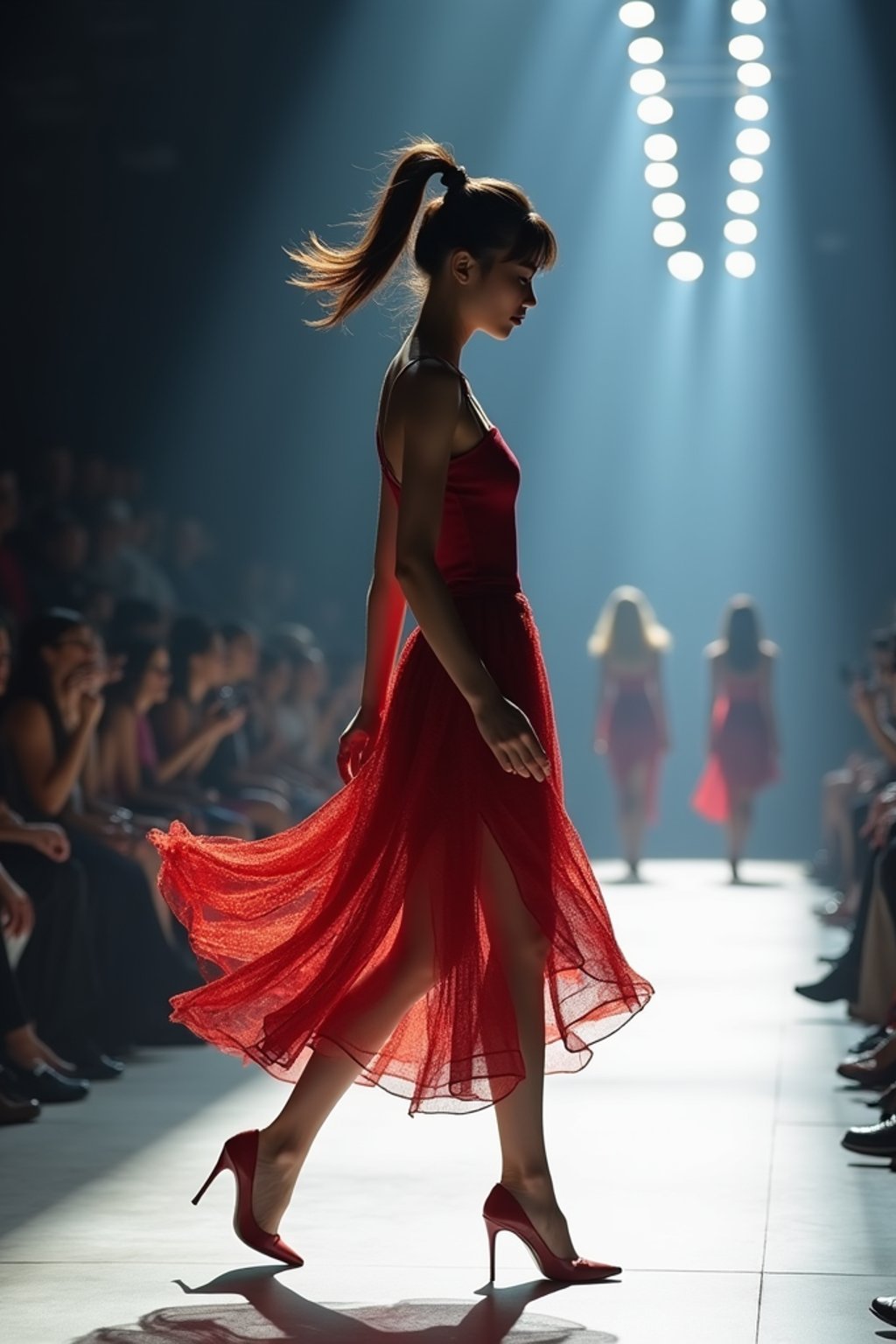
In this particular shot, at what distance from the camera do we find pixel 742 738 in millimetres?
11297

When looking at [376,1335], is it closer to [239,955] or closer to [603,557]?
[239,955]

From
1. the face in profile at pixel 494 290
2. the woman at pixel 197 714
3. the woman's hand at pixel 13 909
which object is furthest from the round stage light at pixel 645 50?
the face in profile at pixel 494 290

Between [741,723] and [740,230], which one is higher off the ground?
[740,230]

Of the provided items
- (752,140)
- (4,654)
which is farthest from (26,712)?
(752,140)

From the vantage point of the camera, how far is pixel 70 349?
36.1 ft

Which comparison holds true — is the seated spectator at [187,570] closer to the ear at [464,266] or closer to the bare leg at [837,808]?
the bare leg at [837,808]

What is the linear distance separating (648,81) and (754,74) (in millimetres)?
477

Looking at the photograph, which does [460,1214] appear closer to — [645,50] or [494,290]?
[494,290]

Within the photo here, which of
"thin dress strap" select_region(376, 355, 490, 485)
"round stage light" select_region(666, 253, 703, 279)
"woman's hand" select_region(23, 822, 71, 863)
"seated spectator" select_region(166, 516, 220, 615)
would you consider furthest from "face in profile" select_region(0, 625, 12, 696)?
"round stage light" select_region(666, 253, 703, 279)

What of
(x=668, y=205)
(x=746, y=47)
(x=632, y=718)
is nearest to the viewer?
(x=746, y=47)

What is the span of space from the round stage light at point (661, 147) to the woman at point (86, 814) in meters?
6.17

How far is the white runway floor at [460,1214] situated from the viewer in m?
2.63

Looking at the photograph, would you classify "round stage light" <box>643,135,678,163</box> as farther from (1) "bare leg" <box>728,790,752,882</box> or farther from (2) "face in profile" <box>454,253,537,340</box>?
(2) "face in profile" <box>454,253,537,340</box>

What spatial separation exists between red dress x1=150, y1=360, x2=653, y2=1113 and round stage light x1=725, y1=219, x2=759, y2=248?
9.61 meters
